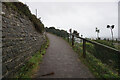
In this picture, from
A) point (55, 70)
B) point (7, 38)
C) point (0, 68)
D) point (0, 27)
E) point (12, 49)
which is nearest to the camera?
point (0, 68)

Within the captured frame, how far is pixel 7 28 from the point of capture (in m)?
2.84

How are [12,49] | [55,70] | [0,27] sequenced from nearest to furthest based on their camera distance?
[0,27], [12,49], [55,70]

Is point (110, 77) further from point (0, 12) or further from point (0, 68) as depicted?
point (0, 12)

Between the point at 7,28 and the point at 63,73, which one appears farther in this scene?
the point at 63,73

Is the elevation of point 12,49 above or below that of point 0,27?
below

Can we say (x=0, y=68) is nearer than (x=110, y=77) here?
Yes

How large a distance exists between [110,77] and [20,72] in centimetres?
290

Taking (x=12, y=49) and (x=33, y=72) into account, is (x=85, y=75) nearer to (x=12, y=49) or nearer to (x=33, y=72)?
(x=33, y=72)

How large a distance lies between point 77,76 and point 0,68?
2261 millimetres

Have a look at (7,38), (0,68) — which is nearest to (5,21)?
(7,38)

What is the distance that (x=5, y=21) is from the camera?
109 inches

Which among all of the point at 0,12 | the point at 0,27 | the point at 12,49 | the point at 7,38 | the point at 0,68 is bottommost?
the point at 0,68

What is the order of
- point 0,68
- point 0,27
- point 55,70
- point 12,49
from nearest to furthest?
point 0,68 → point 0,27 → point 12,49 → point 55,70

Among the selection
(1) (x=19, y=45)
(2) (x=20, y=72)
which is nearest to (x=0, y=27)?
(1) (x=19, y=45)
